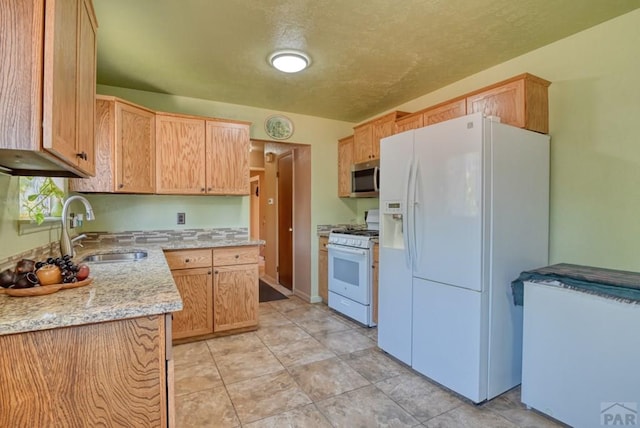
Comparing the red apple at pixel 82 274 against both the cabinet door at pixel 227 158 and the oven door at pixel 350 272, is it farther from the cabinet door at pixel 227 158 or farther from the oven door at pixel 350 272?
the oven door at pixel 350 272

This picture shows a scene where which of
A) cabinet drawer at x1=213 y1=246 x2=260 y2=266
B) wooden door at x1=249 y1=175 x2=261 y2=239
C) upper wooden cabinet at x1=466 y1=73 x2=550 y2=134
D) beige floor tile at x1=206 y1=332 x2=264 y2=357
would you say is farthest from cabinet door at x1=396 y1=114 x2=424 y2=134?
wooden door at x1=249 y1=175 x2=261 y2=239

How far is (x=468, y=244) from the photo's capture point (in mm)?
2051

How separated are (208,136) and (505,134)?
2.69 metres

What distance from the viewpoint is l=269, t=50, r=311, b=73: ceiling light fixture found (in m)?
2.55

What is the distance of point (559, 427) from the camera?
1.83 metres

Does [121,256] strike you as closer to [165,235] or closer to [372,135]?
[165,235]

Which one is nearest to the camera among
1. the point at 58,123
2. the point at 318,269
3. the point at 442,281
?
the point at 58,123

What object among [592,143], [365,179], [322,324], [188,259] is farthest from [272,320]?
[592,143]

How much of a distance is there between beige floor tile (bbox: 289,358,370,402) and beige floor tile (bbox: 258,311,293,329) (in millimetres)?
986

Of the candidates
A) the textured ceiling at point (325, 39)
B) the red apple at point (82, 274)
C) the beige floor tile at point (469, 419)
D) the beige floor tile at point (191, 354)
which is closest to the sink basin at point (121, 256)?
the beige floor tile at point (191, 354)

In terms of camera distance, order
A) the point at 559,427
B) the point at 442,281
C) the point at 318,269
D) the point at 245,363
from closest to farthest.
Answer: the point at 559,427 < the point at 442,281 < the point at 245,363 < the point at 318,269

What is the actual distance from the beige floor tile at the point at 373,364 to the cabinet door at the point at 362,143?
216 centimetres

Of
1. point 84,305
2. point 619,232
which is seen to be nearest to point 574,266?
point 619,232

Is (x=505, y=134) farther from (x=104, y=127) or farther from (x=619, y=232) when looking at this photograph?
(x=104, y=127)
